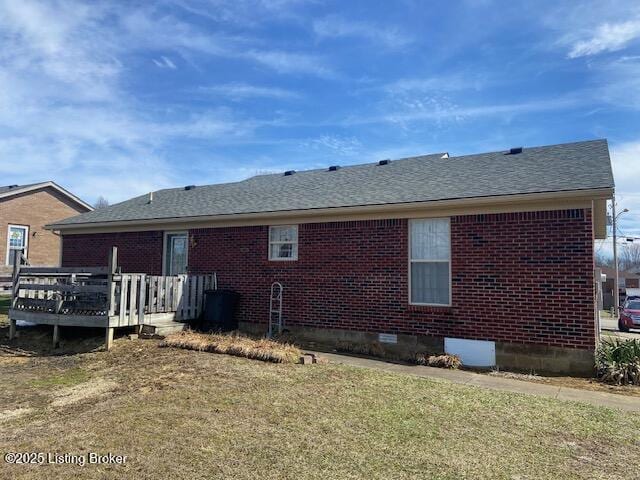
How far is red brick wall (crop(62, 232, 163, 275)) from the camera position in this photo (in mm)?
14266

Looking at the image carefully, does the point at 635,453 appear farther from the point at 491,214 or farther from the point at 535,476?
the point at 491,214

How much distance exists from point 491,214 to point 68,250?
553 inches

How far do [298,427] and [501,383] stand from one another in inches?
162

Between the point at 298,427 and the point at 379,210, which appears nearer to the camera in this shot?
the point at 298,427

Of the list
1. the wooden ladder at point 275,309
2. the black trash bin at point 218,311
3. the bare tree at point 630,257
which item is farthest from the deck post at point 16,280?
the bare tree at point 630,257

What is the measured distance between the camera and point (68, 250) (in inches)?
642

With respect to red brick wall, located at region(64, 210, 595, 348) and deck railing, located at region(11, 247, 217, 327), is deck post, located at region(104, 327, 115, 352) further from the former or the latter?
red brick wall, located at region(64, 210, 595, 348)

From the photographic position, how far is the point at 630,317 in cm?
2258

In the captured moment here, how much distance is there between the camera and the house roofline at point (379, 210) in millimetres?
8555

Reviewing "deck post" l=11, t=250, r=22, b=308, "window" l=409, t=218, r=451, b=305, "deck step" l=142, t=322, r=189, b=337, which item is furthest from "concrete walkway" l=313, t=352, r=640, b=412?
"deck post" l=11, t=250, r=22, b=308

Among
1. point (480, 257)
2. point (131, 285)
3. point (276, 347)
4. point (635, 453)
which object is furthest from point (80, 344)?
point (635, 453)

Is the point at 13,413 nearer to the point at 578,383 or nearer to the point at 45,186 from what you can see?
the point at 578,383

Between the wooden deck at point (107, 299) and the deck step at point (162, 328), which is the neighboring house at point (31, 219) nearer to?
the wooden deck at point (107, 299)

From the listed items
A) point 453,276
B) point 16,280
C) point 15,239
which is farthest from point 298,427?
point 15,239
